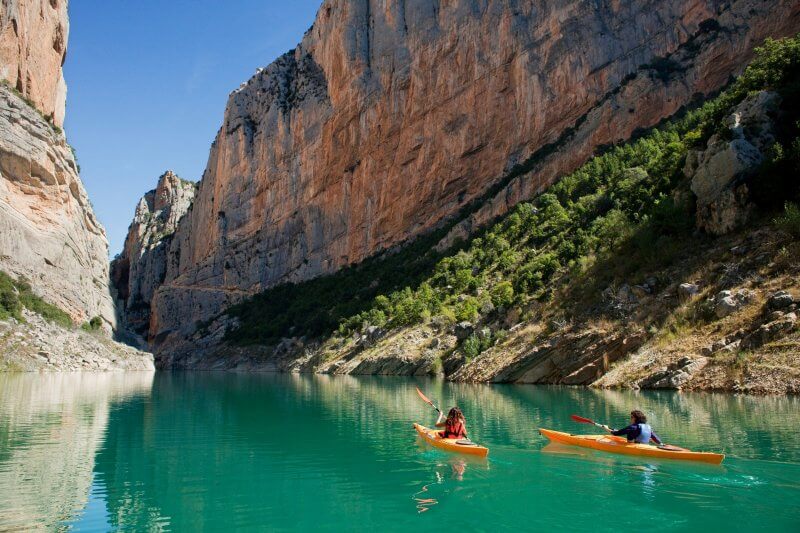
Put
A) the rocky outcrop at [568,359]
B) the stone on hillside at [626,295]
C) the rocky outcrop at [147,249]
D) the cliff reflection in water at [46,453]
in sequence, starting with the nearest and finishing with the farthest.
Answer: the cliff reflection in water at [46,453], the rocky outcrop at [568,359], the stone on hillside at [626,295], the rocky outcrop at [147,249]

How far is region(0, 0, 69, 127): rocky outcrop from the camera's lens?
6031 centimetres

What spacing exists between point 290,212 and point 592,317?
70199mm

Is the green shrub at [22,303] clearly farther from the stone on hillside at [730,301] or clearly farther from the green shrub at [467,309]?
the stone on hillside at [730,301]

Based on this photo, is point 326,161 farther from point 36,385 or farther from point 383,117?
point 36,385

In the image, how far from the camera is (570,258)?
4166cm

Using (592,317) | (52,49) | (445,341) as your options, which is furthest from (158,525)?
(52,49)

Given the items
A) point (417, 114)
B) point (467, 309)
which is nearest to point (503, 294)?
point (467, 309)

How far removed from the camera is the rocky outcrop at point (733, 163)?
3053 cm

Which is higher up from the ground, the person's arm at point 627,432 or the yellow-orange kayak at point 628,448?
the person's arm at point 627,432

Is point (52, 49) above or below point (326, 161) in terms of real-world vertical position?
above

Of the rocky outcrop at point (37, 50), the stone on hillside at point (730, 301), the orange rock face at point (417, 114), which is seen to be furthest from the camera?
the orange rock face at point (417, 114)

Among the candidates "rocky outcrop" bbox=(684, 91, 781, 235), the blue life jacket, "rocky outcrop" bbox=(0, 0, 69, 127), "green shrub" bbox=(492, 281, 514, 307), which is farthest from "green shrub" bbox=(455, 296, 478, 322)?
"rocky outcrop" bbox=(0, 0, 69, 127)

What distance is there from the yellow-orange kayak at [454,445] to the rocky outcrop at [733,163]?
75.1 ft

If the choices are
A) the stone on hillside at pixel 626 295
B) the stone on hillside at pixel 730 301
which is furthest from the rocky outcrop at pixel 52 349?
the stone on hillside at pixel 730 301
